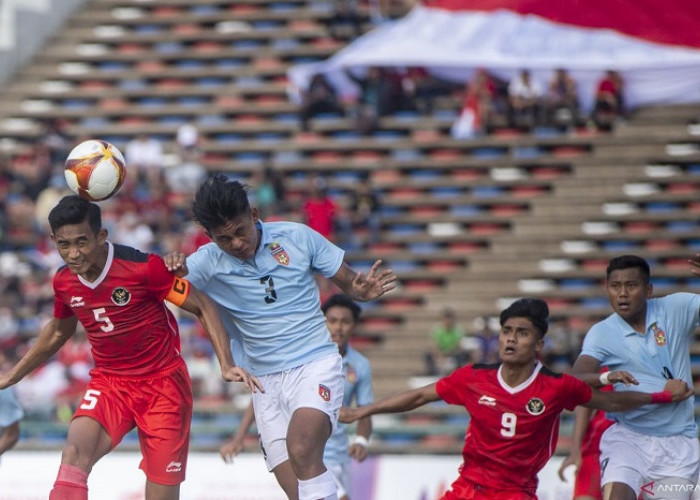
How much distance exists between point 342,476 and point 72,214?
3624mm

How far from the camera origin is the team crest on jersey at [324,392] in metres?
8.93

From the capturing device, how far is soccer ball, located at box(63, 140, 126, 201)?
9180 mm

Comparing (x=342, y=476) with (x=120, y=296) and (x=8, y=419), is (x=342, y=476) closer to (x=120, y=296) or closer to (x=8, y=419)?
(x=8, y=419)

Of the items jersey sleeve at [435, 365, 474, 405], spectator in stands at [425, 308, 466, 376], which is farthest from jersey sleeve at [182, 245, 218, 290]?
Answer: spectator in stands at [425, 308, 466, 376]

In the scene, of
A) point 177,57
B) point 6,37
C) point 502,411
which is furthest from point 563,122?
point 502,411

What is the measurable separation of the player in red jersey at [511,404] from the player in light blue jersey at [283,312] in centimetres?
55

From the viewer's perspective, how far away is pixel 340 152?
24594 millimetres

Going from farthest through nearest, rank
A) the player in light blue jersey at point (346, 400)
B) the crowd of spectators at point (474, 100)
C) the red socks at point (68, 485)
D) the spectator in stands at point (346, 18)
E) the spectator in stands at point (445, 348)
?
1. the spectator in stands at point (346, 18)
2. the crowd of spectators at point (474, 100)
3. the spectator in stands at point (445, 348)
4. the player in light blue jersey at point (346, 400)
5. the red socks at point (68, 485)

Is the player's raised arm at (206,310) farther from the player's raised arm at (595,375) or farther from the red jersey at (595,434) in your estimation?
the red jersey at (595,434)

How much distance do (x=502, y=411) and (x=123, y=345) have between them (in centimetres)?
254

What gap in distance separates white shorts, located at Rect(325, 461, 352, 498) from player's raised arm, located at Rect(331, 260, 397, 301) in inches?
84.0

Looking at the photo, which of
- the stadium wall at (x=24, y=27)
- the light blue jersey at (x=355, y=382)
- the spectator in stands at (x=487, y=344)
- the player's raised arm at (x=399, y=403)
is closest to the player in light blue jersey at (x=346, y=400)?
the light blue jersey at (x=355, y=382)

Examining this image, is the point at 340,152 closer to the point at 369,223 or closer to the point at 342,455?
the point at 369,223

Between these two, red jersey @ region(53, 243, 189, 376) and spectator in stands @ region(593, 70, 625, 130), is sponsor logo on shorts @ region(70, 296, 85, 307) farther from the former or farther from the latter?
spectator in stands @ region(593, 70, 625, 130)
